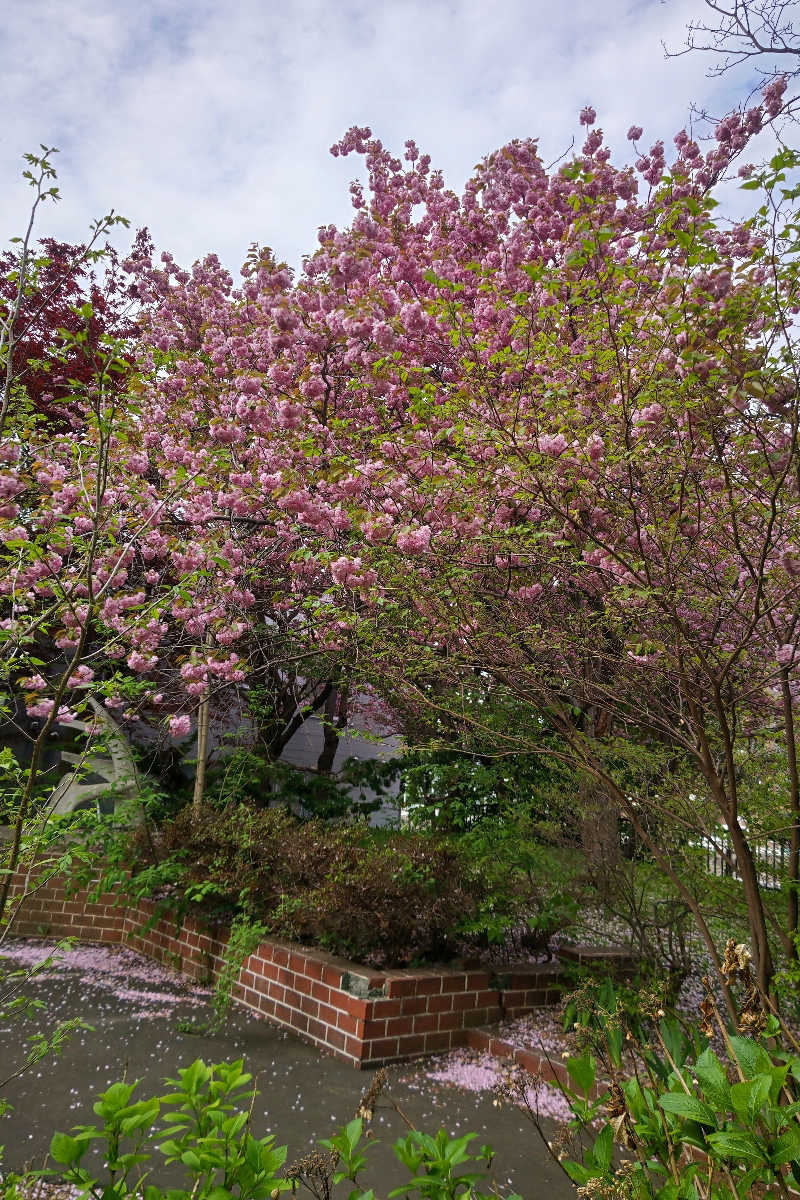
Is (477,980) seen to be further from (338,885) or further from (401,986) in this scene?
(338,885)

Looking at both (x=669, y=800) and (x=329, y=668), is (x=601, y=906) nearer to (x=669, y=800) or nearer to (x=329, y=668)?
(x=669, y=800)

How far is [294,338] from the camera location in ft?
19.7

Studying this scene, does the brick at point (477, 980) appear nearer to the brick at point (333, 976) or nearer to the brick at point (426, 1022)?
the brick at point (426, 1022)

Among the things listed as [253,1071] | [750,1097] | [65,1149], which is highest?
Answer: [750,1097]

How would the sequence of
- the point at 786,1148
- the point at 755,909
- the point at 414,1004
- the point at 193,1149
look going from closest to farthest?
1. the point at 786,1148
2. the point at 193,1149
3. the point at 755,909
4. the point at 414,1004

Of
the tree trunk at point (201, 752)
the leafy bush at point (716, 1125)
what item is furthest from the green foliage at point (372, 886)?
the leafy bush at point (716, 1125)

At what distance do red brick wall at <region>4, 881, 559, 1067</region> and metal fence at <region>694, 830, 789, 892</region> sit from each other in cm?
131

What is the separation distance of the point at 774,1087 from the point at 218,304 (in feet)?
27.9

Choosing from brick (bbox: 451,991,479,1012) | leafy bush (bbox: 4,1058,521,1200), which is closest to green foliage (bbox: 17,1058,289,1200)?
leafy bush (bbox: 4,1058,521,1200)

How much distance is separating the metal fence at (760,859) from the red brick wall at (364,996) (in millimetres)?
1307

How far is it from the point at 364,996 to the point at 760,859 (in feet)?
7.76

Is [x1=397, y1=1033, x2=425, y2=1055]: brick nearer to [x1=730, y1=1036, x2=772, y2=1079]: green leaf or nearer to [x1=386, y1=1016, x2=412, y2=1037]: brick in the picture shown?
[x1=386, y1=1016, x2=412, y2=1037]: brick

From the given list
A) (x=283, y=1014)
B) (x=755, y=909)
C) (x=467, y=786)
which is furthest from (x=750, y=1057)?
(x=467, y=786)

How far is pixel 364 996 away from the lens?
3715 mm
